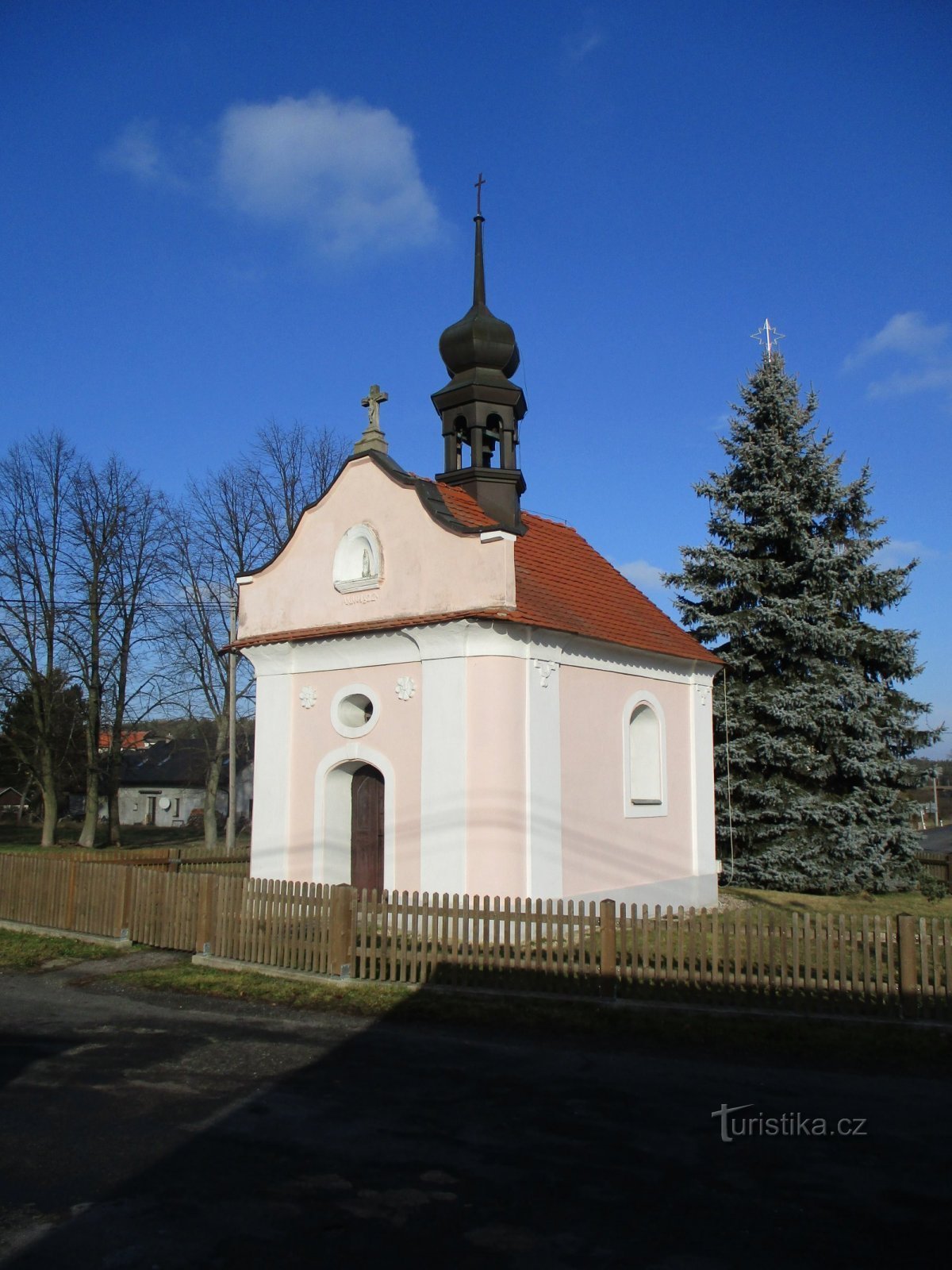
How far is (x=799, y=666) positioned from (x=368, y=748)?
11403 millimetres

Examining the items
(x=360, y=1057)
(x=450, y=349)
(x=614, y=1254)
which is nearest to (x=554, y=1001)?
(x=360, y=1057)

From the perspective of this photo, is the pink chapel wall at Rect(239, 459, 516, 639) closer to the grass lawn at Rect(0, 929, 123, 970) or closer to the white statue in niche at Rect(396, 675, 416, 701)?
the white statue in niche at Rect(396, 675, 416, 701)

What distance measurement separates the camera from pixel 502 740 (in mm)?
13852

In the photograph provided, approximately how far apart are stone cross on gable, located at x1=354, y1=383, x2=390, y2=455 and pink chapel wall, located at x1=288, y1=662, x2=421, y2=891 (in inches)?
148

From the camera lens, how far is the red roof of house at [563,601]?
1458 cm

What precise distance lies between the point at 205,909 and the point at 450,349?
35.8ft

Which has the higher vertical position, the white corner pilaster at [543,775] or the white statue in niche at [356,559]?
the white statue in niche at [356,559]

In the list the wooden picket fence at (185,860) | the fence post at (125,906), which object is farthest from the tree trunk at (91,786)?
the fence post at (125,906)

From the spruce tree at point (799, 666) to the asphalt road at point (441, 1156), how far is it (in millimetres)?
13692

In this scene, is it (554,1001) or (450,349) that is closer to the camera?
(554,1001)

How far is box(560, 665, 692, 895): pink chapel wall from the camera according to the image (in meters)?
15.0

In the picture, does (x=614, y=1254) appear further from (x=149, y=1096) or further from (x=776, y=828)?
(x=776, y=828)

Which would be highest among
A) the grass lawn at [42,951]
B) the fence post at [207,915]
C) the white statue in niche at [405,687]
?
the white statue in niche at [405,687]

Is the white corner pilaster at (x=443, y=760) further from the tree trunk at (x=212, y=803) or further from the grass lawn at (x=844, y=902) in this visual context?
the tree trunk at (x=212, y=803)
